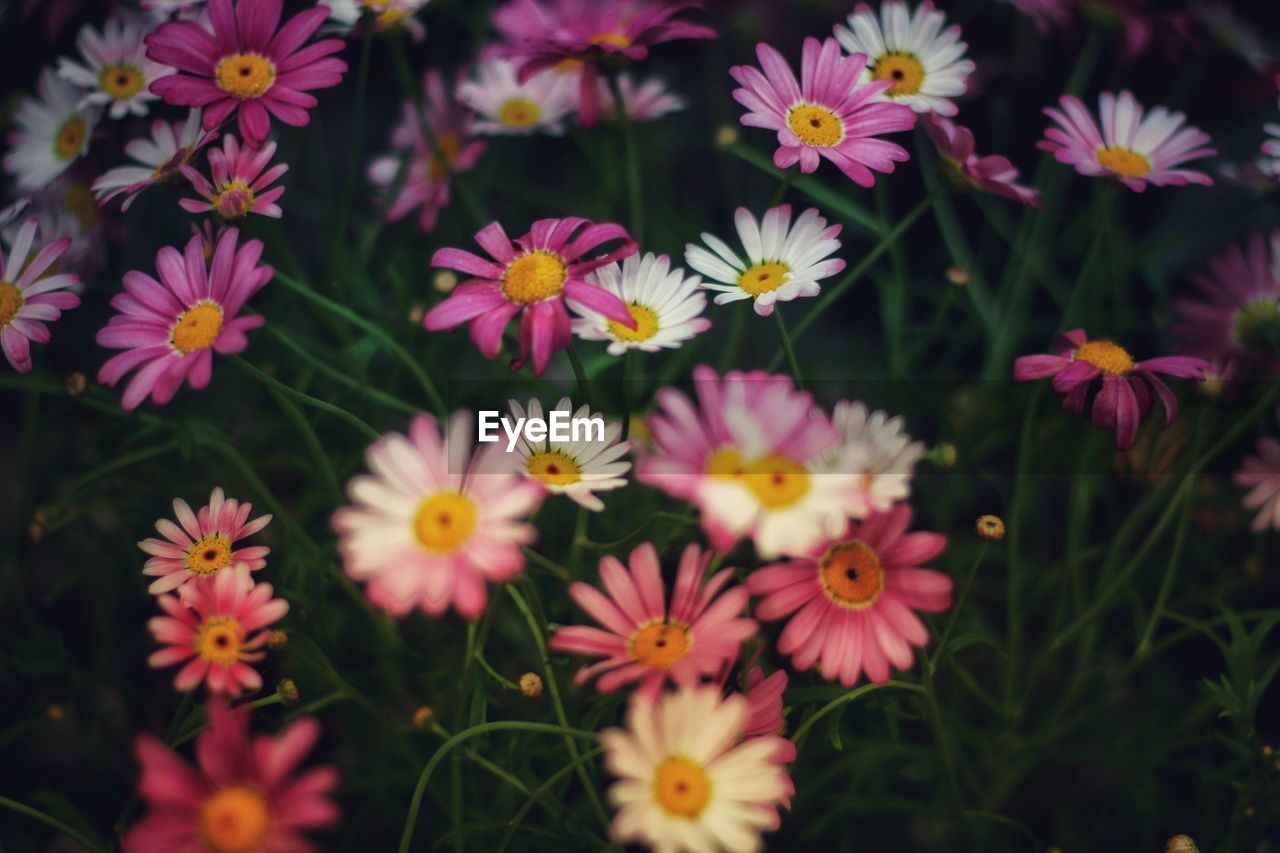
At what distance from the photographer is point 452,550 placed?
491 mm

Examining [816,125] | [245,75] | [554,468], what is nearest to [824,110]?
[816,125]

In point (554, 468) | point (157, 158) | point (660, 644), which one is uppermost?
point (157, 158)

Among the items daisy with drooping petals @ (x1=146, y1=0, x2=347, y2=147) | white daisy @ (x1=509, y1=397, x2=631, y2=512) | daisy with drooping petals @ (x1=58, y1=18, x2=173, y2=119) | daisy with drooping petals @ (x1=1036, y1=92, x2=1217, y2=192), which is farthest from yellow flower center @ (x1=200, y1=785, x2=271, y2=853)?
daisy with drooping petals @ (x1=1036, y1=92, x2=1217, y2=192)

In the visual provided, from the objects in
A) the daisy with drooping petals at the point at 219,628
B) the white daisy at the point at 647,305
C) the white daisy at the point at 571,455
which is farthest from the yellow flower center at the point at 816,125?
the daisy with drooping petals at the point at 219,628

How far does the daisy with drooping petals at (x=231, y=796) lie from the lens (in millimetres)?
441

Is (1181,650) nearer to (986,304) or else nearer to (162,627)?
(986,304)

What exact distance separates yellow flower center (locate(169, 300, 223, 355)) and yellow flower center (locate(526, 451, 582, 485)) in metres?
0.22

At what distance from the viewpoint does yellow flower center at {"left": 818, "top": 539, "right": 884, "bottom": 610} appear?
A: 572 mm

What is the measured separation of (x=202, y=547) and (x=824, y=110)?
54 cm

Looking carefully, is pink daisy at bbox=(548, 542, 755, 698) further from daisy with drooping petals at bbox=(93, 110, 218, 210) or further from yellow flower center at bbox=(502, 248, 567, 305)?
daisy with drooping petals at bbox=(93, 110, 218, 210)

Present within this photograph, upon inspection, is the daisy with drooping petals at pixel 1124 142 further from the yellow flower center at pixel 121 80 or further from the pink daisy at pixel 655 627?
the yellow flower center at pixel 121 80

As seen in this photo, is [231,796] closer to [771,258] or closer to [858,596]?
[858,596]

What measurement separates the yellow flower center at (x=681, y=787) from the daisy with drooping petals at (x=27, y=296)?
1.71ft

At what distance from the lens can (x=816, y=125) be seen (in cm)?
67
